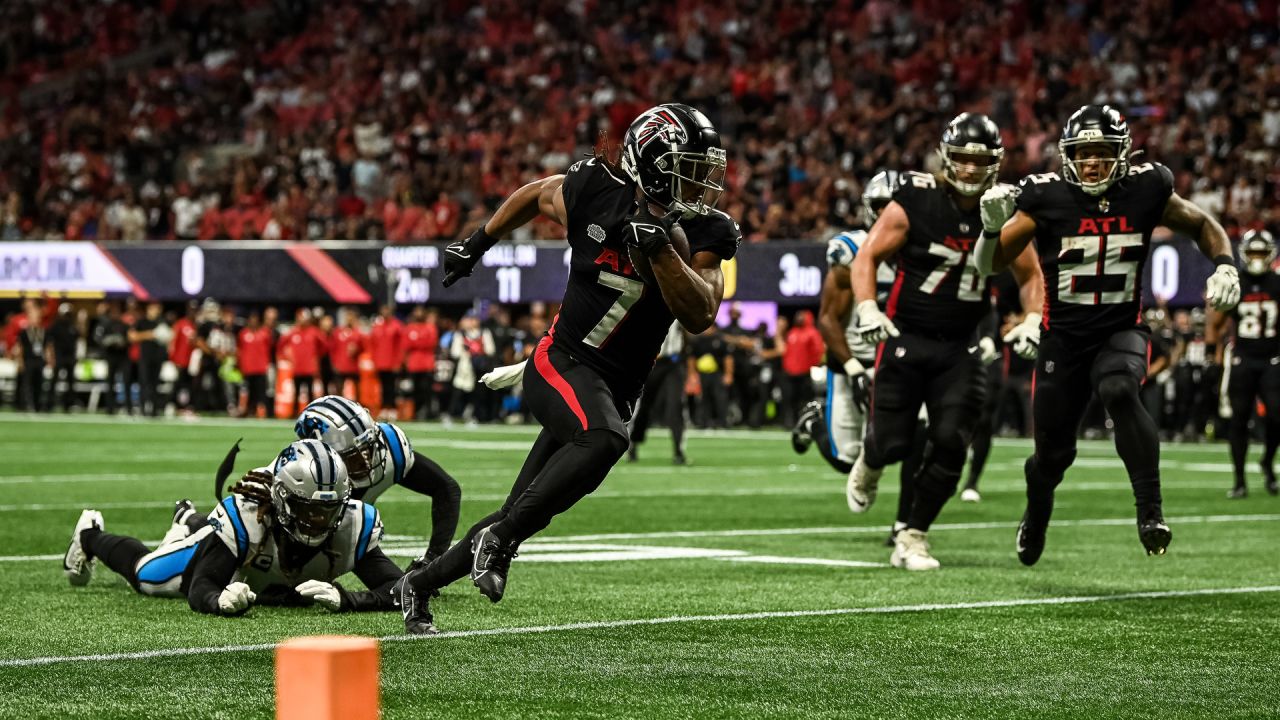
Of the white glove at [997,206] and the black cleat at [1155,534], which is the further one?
the white glove at [997,206]

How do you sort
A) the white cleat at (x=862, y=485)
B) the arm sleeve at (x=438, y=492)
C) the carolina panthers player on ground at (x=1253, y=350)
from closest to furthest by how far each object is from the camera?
the arm sleeve at (x=438, y=492)
the white cleat at (x=862, y=485)
the carolina panthers player on ground at (x=1253, y=350)

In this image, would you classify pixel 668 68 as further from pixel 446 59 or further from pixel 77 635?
pixel 77 635

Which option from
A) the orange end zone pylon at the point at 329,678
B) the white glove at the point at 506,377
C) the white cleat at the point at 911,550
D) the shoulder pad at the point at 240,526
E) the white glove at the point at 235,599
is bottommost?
the white cleat at the point at 911,550

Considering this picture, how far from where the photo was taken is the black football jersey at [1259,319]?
14.3m

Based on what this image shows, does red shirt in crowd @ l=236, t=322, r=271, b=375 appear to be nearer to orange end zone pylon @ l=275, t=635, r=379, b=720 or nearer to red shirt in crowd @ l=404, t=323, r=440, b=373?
red shirt in crowd @ l=404, t=323, r=440, b=373

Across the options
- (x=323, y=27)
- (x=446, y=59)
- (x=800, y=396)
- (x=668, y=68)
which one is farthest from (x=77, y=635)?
(x=323, y=27)

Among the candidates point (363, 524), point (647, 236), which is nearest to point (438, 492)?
point (363, 524)

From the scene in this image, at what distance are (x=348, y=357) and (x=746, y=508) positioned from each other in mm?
16406

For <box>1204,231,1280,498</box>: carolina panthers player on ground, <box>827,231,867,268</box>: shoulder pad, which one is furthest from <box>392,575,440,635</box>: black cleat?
<box>1204,231,1280,498</box>: carolina panthers player on ground

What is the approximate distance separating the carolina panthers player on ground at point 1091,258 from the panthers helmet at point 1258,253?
6675 millimetres

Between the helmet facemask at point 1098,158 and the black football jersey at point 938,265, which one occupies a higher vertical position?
the helmet facemask at point 1098,158

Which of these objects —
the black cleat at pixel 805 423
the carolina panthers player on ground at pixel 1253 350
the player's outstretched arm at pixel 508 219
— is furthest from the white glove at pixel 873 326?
the carolina panthers player on ground at pixel 1253 350

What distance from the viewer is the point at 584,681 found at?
548 centimetres

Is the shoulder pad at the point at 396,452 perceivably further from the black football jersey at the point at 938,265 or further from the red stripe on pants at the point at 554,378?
the black football jersey at the point at 938,265
